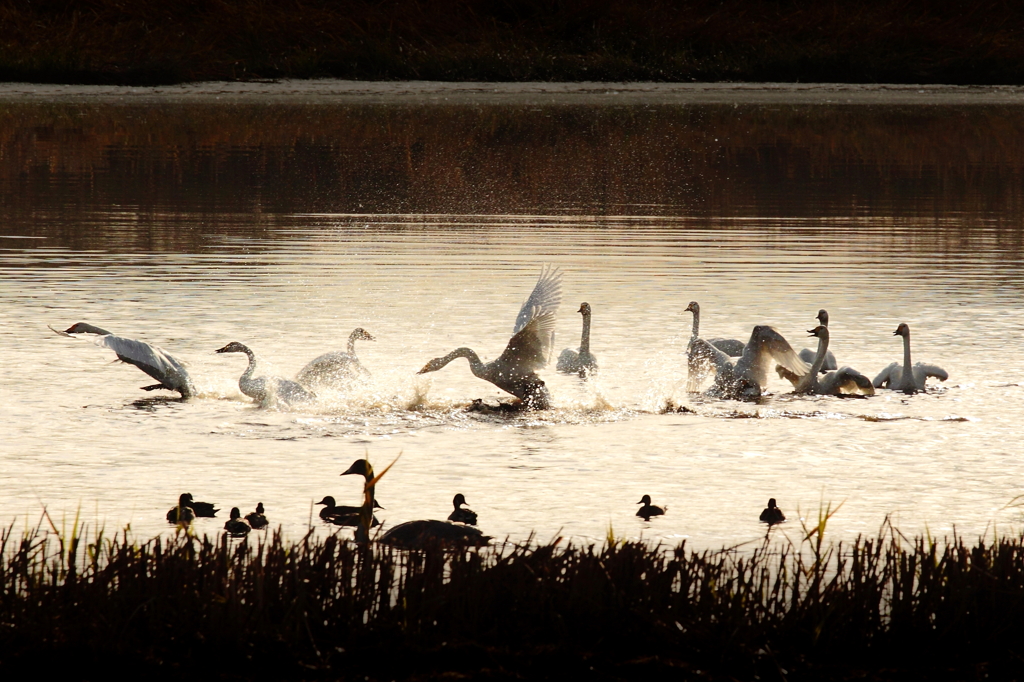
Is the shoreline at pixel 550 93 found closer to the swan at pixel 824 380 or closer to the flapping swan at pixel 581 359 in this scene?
the flapping swan at pixel 581 359

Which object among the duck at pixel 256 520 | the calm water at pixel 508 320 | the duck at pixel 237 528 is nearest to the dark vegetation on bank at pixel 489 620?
the duck at pixel 237 528

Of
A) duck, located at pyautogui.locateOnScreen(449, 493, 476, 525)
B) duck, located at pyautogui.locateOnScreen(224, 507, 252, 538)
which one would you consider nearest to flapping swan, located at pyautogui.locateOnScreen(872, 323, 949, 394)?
duck, located at pyautogui.locateOnScreen(449, 493, 476, 525)

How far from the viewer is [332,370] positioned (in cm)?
1301

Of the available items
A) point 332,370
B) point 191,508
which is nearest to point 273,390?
point 332,370

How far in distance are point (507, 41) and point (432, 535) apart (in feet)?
220

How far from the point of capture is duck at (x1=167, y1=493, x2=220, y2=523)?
8703 millimetres

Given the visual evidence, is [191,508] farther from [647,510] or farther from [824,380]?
[824,380]

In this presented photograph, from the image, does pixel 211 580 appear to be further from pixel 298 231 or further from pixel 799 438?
pixel 298 231

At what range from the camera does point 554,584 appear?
693 centimetres

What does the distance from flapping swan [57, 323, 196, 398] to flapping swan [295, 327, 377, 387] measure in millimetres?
898

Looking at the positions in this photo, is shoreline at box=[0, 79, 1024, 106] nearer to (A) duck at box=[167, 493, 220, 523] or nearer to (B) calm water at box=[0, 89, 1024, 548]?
(B) calm water at box=[0, 89, 1024, 548]

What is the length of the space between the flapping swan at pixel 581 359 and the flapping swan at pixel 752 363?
0.91 m

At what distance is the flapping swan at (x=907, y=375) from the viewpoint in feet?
44.0

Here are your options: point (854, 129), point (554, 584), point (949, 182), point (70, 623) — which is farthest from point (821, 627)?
point (854, 129)
